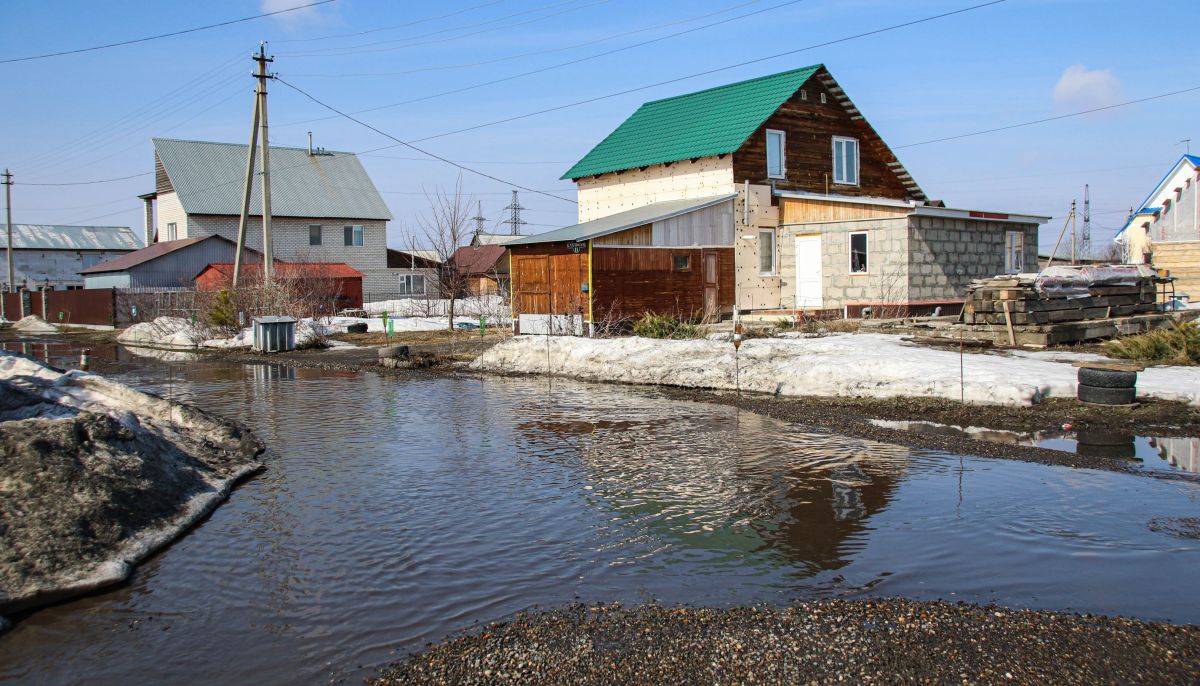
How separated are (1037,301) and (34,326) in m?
47.7

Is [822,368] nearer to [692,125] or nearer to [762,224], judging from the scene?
[762,224]

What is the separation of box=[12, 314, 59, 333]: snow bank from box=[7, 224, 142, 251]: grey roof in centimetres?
2785

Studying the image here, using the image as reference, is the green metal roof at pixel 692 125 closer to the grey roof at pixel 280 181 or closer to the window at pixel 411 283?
the grey roof at pixel 280 181

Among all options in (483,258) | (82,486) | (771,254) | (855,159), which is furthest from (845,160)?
(483,258)

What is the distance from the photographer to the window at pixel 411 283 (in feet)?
200

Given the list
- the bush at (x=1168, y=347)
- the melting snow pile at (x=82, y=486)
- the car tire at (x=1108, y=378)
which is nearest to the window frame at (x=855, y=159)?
the bush at (x=1168, y=347)

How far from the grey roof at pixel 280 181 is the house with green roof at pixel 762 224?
26.1 meters

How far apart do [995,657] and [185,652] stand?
15.4 feet

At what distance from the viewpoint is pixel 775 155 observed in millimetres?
31797

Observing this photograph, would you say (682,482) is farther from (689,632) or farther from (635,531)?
(689,632)

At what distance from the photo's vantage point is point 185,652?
5.58 metres

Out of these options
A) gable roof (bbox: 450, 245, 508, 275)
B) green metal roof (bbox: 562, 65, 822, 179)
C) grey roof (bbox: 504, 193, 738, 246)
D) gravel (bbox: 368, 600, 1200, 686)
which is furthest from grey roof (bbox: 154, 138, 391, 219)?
gravel (bbox: 368, 600, 1200, 686)

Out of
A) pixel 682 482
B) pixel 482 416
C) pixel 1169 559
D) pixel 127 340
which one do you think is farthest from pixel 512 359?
pixel 127 340

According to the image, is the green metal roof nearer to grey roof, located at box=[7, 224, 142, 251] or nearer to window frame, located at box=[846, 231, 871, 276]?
window frame, located at box=[846, 231, 871, 276]
